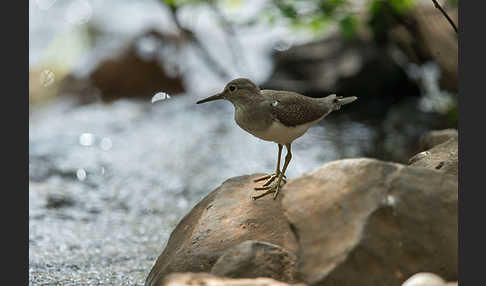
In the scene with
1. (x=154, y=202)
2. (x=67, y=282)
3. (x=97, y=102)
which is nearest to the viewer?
(x=67, y=282)

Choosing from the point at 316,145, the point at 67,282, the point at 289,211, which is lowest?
the point at 316,145

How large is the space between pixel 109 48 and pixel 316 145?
5.86m

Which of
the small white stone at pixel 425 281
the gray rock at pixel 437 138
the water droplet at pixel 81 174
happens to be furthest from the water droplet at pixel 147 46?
the small white stone at pixel 425 281

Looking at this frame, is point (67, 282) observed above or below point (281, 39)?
above

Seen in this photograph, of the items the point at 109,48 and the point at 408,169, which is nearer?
the point at 408,169

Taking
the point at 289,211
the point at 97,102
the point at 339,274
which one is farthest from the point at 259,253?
the point at 97,102

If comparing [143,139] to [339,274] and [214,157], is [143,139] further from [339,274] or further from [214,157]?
[339,274]

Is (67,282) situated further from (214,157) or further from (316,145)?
(316,145)

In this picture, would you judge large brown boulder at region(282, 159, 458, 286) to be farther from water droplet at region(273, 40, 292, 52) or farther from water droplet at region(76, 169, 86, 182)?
water droplet at region(273, 40, 292, 52)

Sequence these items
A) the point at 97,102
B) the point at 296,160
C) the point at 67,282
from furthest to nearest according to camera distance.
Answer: the point at 97,102
the point at 296,160
the point at 67,282

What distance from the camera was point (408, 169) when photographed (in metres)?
3.43

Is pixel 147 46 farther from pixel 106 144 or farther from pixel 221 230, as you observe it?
pixel 221 230

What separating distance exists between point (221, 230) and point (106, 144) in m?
5.76

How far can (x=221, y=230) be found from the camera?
13.5ft
